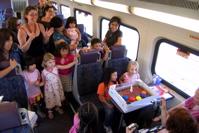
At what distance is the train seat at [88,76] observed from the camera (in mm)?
3141

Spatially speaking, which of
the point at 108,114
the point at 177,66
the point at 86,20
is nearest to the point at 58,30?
the point at 108,114

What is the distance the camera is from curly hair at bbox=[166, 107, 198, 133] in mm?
1587

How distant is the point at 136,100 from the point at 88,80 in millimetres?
1178

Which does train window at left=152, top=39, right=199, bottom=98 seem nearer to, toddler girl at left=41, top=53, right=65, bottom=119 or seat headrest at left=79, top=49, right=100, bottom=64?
seat headrest at left=79, top=49, right=100, bottom=64

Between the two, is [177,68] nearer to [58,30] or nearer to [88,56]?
[88,56]

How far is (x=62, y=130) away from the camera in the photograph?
10.5ft

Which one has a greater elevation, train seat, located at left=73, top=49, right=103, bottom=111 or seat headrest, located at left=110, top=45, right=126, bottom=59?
A: seat headrest, located at left=110, top=45, right=126, bottom=59

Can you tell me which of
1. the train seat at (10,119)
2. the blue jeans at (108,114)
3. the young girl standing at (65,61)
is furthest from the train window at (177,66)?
the train seat at (10,119)

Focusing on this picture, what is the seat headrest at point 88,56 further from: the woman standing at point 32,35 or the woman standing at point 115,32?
the woman standing at point 115,32

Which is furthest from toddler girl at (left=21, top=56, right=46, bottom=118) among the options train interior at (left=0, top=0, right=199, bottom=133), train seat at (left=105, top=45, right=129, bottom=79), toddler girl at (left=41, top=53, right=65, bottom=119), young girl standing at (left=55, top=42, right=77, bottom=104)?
train seat at (left=105, top=45, right=129, bottom=79)

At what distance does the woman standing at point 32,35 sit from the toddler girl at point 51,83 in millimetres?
608

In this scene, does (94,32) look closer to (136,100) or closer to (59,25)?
(59,25)

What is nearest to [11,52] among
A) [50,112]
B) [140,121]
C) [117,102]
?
[50,112]

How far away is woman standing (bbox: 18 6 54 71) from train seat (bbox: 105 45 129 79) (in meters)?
1.47
